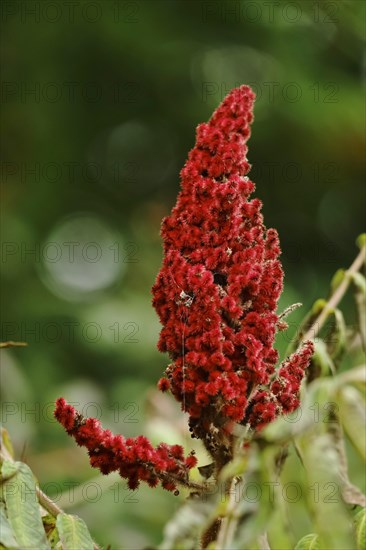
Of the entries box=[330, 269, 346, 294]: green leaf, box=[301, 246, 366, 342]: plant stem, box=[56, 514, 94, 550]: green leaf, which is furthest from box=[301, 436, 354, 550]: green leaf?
box=[330, 269, 346, 294]: green leaf

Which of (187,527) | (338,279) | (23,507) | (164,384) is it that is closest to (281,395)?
(164,384)

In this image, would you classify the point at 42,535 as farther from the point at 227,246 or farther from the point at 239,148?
the point at 239,148

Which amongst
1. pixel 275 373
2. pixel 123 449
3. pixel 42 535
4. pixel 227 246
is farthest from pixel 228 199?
pixel 42 535

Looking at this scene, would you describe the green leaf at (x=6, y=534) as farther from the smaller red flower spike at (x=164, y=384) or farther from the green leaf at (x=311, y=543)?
the green leaf at (x=311, y=543)

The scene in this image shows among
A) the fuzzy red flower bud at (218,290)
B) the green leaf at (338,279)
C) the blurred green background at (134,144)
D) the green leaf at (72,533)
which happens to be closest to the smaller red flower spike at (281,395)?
the fuzzy red flower bud at (218,290)

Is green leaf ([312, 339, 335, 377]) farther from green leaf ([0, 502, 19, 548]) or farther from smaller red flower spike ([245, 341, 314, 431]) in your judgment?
green leaf ([0, 502, 19, 548])
